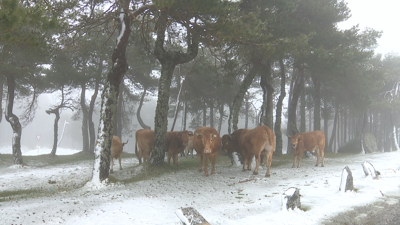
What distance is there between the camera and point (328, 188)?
7402mm

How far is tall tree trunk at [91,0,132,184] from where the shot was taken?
8641 mm

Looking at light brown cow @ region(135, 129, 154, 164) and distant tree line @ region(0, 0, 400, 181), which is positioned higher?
distant tree line @ region(0, 0, 400, 181)

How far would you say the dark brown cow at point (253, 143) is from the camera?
1034cm

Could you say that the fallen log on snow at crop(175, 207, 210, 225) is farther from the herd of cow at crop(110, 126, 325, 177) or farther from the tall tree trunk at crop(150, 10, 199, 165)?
the tall tree trunk at crop(150, 10, 199, 165)

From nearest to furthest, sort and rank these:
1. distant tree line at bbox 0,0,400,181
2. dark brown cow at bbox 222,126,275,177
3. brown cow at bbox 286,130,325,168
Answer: distant tree line at bbox 0,0,400,181
dark brown cow at bbox 222,126,275,177
brown cow at bbox 286,130,325,168

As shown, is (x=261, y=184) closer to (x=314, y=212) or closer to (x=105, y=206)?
(x=314, y=212)

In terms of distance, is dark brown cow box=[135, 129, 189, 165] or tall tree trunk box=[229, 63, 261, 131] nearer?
dark brown cow box=[135, 129, 189, 165]

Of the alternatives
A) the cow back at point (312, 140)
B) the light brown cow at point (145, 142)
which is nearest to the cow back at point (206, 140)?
the light brown cow at point (145, 142)

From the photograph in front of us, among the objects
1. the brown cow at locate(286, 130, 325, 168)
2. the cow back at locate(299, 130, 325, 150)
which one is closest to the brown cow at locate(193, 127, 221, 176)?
the brown cow at locate(286, 130, 325, 168)

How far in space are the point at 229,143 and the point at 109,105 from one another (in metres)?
5.69

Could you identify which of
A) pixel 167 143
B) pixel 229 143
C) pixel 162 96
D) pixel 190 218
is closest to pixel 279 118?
pixel 229 143

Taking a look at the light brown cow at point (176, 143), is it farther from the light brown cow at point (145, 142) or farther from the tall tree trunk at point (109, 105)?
the tall tree trunk at point (109, 105)

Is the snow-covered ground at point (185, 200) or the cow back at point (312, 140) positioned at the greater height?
the cow back at point (312, 140)

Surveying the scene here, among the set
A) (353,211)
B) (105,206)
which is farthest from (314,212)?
(105,206)
